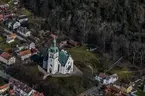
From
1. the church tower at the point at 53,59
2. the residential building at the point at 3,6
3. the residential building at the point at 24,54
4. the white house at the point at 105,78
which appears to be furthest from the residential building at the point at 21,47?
the residential building at the point at 3,6

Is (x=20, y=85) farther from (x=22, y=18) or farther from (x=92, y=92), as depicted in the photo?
(x=22, y=18)

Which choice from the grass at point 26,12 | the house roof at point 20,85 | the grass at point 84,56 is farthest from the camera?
the grass at point 26,12

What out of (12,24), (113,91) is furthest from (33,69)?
(12,24)

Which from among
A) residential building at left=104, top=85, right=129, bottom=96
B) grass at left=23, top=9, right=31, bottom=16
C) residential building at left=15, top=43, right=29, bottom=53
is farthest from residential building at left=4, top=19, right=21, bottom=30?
residential building at left=104, top=85, right=129, bottom=96

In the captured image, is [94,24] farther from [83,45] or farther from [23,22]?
[23,22]

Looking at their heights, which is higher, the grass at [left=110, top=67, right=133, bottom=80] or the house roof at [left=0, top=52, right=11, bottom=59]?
the house roof at [left=0, top=52, right=11, bottom=59]

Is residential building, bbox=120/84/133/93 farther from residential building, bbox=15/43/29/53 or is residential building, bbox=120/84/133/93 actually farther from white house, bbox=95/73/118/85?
residential building, bbox=15/43/29/53

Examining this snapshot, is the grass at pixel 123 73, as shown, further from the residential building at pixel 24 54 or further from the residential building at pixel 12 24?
the residential building at pixel 12 24
